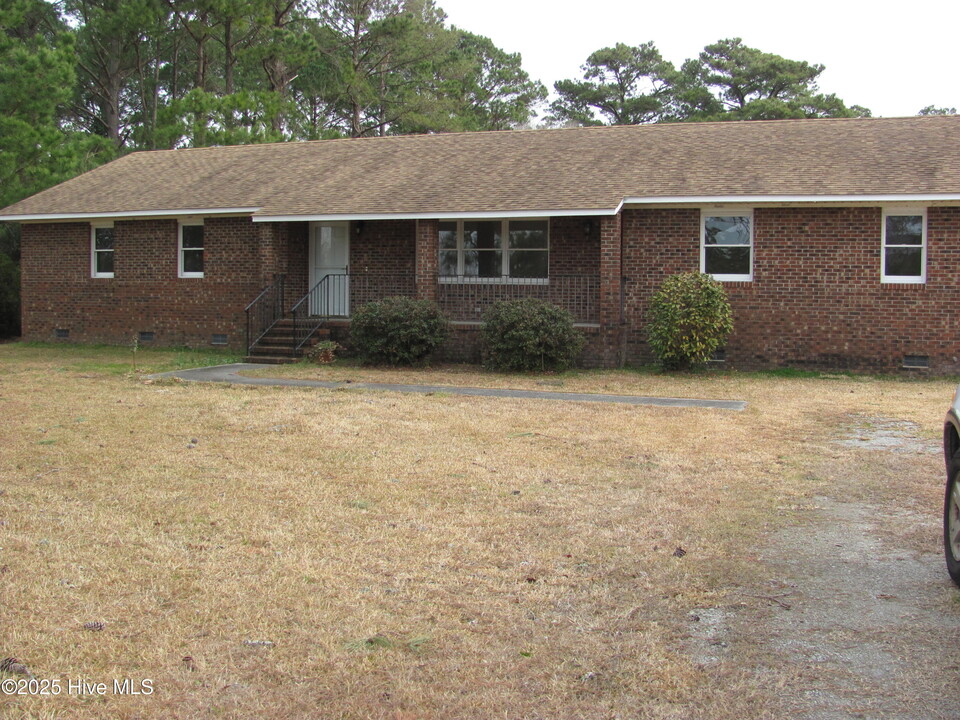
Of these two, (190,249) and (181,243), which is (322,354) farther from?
(181,243)

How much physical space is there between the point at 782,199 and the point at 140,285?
1380 centimetres

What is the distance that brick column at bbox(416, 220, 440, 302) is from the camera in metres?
17.4

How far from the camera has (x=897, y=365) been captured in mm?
15789

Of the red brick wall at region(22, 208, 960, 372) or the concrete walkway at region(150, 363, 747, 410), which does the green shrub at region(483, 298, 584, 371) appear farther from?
the concrete walkway at region(150, 363, 747, 410)

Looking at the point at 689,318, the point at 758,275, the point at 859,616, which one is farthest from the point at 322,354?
the point at 859,616

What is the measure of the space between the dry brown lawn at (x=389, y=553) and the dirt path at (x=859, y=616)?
0.19 metres

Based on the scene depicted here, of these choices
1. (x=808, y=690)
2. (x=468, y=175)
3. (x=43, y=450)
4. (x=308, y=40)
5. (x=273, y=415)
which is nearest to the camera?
(x=808, y=690)

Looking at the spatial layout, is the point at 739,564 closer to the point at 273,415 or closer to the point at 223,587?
the point at 223,587

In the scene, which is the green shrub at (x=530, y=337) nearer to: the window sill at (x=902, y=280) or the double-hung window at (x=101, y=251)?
the window sill at (x=902, y=280)

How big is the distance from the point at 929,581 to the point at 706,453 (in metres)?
3.75

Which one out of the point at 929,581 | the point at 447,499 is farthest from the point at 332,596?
the point at 929,581

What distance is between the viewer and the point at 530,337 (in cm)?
1548

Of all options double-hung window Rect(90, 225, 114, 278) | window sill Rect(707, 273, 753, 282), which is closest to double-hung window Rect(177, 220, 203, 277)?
double-hung window Rect(90, 225, 114, 278)

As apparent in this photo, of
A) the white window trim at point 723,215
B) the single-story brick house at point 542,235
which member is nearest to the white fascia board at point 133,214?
the single-story brick house at point 542,235
